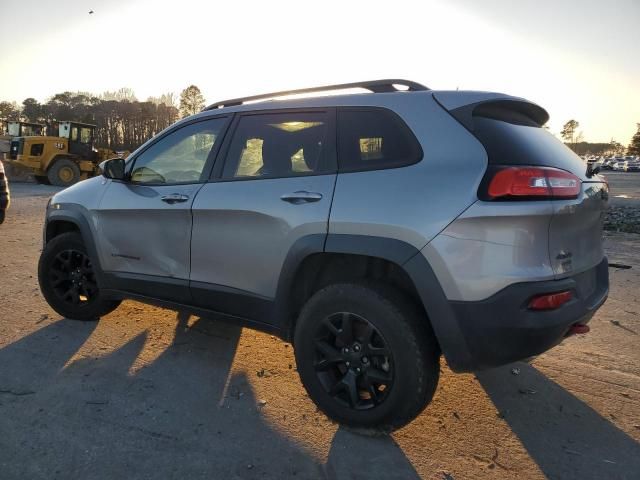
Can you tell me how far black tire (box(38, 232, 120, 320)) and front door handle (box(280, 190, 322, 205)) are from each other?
2201mm

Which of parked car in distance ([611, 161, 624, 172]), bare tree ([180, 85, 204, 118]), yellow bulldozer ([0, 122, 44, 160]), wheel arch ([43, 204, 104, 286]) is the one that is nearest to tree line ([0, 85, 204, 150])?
bare tree ([180, 85, 204, 118])

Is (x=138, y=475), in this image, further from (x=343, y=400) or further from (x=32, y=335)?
(x=32, y=335)

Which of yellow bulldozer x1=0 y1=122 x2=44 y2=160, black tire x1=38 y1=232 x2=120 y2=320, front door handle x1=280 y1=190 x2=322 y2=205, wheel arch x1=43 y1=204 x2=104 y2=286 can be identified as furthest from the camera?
yellow bulldozer x1=0 y1=122 x2=44 y2=160

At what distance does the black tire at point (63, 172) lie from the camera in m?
19.2

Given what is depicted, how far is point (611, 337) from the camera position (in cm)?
394

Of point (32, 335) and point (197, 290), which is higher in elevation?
point (197, 290)

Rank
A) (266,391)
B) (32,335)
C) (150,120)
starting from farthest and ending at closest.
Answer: (150,120) → (32,335) → (266,391)

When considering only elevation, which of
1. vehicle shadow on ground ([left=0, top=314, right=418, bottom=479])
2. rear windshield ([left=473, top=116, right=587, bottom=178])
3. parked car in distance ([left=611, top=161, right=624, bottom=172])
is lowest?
vehicle shadow on ground ([left=0, top=314, right=418, bottom=479])

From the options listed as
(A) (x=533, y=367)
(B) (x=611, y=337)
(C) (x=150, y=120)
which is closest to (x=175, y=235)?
(A) (x=533, y=367)

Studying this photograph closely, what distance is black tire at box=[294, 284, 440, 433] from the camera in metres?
2.36

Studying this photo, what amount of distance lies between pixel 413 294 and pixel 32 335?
310cm

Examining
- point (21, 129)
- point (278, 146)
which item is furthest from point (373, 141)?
point (21, 129)

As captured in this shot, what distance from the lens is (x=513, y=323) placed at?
2.15m

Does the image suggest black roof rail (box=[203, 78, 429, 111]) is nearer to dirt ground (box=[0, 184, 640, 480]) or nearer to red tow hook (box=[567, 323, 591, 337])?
red tow hook (box=[567, 323, 591, 337])
